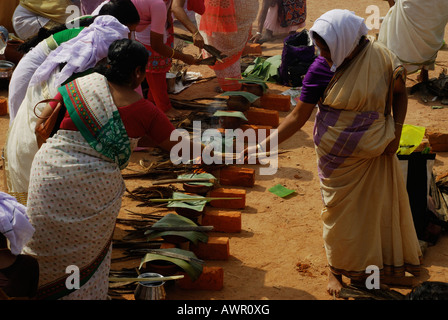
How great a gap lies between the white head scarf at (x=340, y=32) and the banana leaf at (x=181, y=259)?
172cm

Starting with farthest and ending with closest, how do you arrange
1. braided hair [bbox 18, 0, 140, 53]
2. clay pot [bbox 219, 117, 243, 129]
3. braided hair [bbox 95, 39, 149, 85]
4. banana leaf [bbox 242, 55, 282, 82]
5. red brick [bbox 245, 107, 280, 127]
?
banana leaf [bbox 242, 55, 282, 82]
red brick [bbox 245, 107, 280, 127]
clay pot [bbox 219, 117, 243, 129]
braided hair [bbox 18, 0, 140, 53]
braided hair [bbox 95, 39, 149, 85]

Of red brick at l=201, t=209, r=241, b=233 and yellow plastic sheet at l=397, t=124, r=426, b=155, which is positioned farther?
red brick at l=201, t=209, r=241, b=233

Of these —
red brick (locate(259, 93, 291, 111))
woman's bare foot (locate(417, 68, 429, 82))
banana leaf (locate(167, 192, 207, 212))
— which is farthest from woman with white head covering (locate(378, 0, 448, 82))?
banana leaf (locate(167, 192, 207, 212))

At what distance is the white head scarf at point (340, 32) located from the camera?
13.8 ft

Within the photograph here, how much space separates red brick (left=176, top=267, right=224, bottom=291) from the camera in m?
4.80

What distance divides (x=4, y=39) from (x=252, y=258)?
650 centimetres

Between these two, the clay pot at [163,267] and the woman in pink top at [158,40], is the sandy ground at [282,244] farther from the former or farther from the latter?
the woman in pink top at [158,40]

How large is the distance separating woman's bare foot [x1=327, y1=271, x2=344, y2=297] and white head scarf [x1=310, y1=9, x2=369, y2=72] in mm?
1619

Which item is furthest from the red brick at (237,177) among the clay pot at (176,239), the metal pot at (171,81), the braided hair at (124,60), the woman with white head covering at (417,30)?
the woman with white head covering at (417,30)

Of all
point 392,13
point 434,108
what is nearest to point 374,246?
point 434,108

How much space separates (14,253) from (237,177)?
3.32 meters

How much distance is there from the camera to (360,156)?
448 cm

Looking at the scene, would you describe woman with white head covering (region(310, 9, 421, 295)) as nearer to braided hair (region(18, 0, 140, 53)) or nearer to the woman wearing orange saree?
braided hair (region(18, 0, 140, 53))

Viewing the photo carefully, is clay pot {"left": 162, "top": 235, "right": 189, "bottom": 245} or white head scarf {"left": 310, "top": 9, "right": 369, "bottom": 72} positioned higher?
white head scarf {"left": 310, "top": 9, "right": 369, "bottom": 72}
